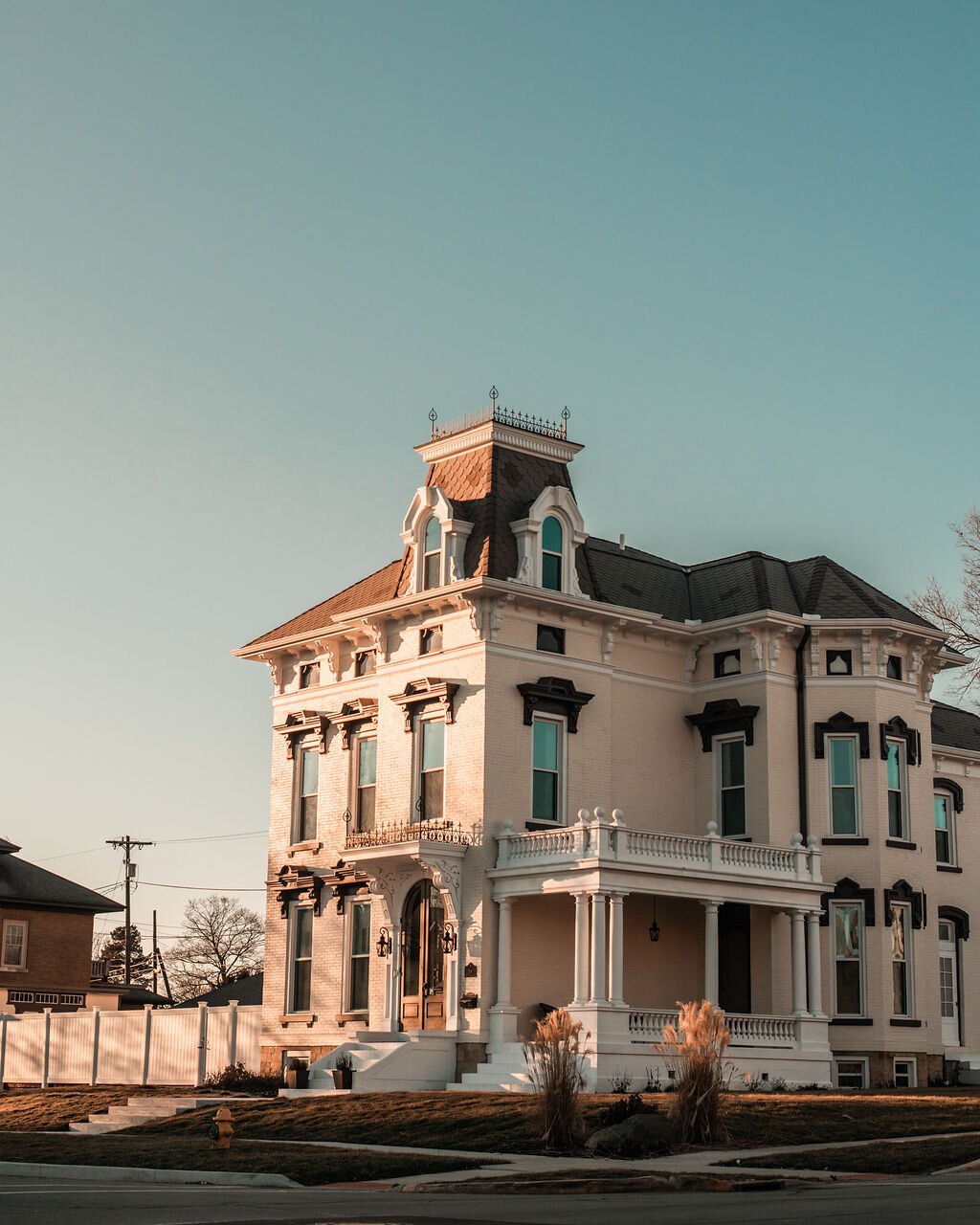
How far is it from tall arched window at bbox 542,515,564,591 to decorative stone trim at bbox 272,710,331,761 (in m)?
6.50

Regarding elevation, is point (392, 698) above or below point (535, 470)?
below

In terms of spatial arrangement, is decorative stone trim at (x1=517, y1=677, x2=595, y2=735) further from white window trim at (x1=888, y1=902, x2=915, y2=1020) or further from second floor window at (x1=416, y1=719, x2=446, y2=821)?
white window trim at (x1=888, y1=902, x2=915, y2=1020)

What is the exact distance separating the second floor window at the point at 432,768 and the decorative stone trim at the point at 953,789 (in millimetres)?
13072

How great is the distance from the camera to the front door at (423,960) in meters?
35.2

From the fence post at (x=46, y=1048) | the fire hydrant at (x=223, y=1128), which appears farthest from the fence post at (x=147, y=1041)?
the fire hydrant at (x=223, y=1128)

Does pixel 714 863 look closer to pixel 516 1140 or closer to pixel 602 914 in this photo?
pixel 602 914

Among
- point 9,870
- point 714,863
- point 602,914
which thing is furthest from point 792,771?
point 9,870

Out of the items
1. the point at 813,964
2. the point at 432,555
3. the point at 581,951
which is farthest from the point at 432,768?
the point at 813,964

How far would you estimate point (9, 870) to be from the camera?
192 feet

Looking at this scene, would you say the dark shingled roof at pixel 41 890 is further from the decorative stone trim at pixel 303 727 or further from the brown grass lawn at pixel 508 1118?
the brown grass lawn at pixel 508 1118

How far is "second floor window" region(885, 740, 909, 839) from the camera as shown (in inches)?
1468

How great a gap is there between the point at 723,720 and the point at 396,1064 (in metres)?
10.2

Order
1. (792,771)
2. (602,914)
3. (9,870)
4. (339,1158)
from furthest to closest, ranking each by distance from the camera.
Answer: (9,870) < (792,771) < (602,914) < (339,1158)

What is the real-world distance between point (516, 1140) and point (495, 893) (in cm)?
997
